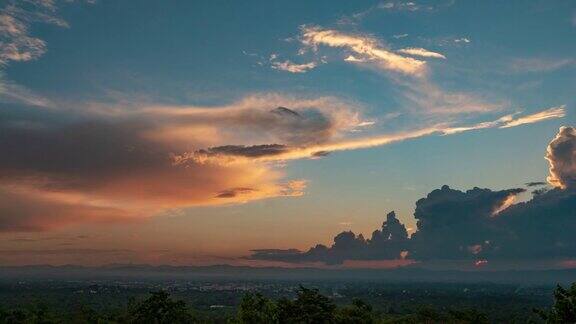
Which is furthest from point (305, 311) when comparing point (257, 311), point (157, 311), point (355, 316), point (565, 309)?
point (565, 309)

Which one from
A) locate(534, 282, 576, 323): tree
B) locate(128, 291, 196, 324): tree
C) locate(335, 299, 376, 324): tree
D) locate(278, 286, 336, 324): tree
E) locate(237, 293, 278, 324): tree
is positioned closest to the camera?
locate(534, 282, 576, 323): tree

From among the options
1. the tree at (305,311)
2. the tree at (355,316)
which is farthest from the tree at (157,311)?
the tree at (355,316)

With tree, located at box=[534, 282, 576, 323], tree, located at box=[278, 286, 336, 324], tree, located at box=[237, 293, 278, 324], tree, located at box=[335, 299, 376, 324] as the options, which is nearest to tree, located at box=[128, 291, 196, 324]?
tree, located at box=[237, 293, 278, 324]

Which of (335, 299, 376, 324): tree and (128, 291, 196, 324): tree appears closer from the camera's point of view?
(128, 291, 196, 324): tree

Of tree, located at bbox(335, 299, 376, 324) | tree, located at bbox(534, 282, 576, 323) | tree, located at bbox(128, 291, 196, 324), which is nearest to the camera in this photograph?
tree, located at bbox(534, 282, 576, 323)

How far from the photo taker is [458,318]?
95.1 m

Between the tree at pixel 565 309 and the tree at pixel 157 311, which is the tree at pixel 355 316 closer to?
the tree at pixel 157 311

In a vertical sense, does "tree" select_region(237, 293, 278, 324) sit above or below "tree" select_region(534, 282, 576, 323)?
below

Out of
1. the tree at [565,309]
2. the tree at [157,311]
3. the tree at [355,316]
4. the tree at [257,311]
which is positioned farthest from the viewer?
the tree at [355,316]

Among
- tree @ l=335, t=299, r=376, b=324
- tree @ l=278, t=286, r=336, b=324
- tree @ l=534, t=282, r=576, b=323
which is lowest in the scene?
tree @ l=335, t=299, r=376, b=324

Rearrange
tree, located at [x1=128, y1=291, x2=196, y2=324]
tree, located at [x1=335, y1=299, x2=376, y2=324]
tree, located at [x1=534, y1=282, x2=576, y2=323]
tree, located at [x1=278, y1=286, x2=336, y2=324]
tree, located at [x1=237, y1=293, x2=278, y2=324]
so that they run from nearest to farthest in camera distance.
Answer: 1. tree, located at [x1=534, y1=282, x2=576, y2=323]
2. tree, located at [x1=237, y1=293, x2=278, y2=324]
3. tree, located at [x1=278, y1=286, x2=336, y2=324]
4. tree, located at [x1=128, y1=291, x2=196, y2=324]
5. tree, located at [x1=335, y1=299, x2=376, y2=324]

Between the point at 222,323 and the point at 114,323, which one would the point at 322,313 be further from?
the point at 222,323

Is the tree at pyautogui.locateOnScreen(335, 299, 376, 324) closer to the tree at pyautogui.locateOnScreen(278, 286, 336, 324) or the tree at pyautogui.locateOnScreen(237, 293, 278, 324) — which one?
the tree at pyautogui.locateOnScreen(278, 286, 336, 324)

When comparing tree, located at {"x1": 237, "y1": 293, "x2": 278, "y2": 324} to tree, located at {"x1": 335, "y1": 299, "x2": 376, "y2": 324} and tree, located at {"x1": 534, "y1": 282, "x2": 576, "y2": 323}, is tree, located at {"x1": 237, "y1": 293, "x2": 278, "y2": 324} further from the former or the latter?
tree, located at {"x1": 534, "y1": 282, "x2": 576, "y2": 323}
